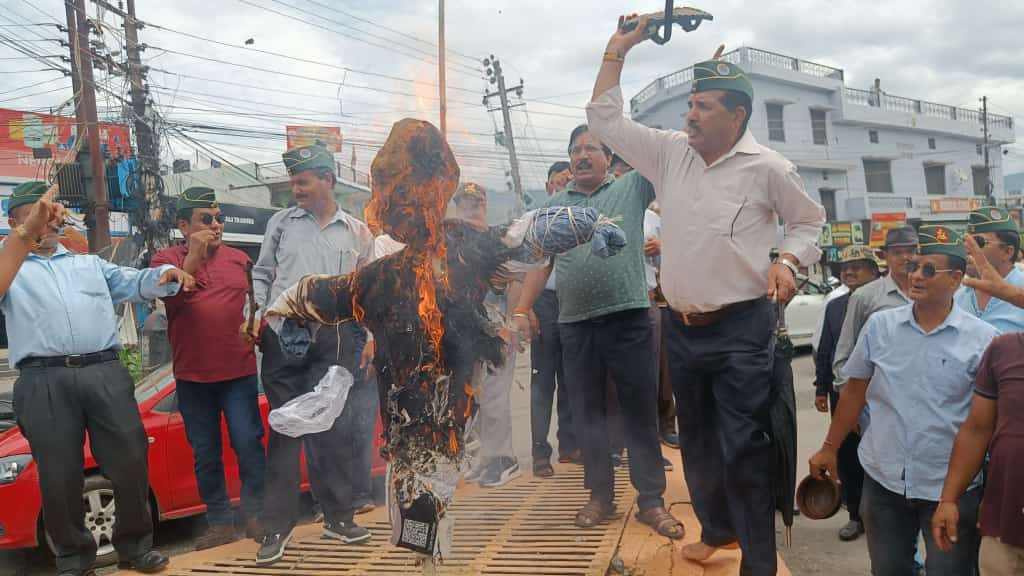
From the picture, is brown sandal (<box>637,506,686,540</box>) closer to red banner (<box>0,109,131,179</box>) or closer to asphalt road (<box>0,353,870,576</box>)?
asphalt road (<box>0,353,870,576</box>)

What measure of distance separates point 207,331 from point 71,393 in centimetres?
77

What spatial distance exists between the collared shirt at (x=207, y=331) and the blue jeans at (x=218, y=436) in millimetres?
90

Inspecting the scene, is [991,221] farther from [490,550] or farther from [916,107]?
[916,107]

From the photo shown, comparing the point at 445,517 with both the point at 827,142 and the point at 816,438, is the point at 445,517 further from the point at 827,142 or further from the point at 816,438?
the point at 827,142

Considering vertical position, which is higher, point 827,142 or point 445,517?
point 827,142

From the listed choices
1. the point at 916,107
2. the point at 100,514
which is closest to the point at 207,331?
the point at 100,514

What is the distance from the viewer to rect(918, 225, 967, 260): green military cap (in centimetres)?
282

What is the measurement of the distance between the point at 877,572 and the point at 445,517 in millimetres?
1840

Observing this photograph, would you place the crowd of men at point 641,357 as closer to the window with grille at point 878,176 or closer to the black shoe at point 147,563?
the black shoe at point 147,563

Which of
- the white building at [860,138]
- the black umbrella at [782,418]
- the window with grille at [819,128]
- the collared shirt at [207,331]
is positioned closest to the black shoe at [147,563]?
the collared shirt at [207,331]

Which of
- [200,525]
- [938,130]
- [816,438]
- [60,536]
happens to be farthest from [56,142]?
[938,130]

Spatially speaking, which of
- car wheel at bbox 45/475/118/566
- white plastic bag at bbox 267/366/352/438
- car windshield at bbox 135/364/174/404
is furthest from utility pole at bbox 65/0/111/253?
white plastic bag at bbox 267/366/352/438

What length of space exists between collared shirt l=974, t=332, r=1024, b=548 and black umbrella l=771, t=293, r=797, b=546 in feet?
2.23

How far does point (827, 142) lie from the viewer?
31.4m
